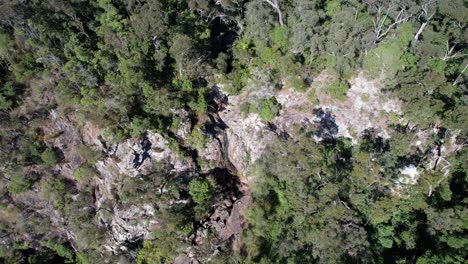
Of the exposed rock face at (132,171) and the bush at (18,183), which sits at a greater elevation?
the exposed rock face at (132,171)

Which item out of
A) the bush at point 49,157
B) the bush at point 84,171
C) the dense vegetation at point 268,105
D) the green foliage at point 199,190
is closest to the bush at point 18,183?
the dense vegetation at point 268,105

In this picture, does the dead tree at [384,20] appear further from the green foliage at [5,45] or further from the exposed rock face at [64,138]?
the green foliage at [5,45]

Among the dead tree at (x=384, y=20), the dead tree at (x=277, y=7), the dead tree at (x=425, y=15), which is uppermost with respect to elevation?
the dead tree at (x=425, y=15)

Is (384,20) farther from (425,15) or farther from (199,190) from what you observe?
(199,190)

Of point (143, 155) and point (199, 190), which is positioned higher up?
point (143, 155)

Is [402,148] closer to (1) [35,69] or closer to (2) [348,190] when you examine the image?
(2) [348,190]

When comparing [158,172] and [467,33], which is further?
[158,172]

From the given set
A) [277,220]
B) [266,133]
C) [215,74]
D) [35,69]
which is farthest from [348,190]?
[35,69]

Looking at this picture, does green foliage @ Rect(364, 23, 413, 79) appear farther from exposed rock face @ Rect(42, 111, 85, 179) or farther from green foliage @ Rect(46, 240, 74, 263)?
green foliage @ Rect(46, 240, 74, 263)

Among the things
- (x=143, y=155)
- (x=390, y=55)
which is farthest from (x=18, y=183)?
(x=390, y=55)
